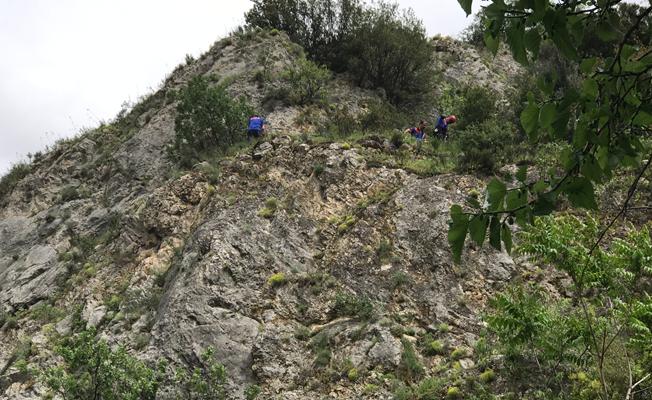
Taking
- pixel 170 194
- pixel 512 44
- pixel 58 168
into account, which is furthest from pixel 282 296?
pixel 58 168

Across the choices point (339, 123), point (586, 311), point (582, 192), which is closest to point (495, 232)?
point (582, 192)

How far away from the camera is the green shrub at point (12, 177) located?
23531 mm

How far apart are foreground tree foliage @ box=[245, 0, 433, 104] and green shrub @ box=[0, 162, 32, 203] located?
11.1m

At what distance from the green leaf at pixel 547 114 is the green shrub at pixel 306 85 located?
19.1 m

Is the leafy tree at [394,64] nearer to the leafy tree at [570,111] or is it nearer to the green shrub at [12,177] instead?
the green shrub at [12,177]

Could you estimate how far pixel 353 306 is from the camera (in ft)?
42.6

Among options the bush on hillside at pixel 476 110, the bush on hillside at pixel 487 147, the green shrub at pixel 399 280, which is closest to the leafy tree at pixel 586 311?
the green shrub at pixel 399 280

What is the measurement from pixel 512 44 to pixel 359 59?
2301 cm

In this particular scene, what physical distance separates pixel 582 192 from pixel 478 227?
39 cm

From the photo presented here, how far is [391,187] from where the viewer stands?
53.6ft

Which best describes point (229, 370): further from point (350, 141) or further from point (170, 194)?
point (350, 141)

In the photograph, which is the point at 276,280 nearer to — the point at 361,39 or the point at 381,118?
the point at 381,118

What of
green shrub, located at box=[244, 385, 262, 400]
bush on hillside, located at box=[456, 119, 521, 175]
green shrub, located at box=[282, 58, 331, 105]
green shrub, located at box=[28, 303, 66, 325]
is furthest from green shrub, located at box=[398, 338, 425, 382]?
green shrub, located at box=[282, 58, 331, 105]

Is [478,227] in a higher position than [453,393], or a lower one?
higher
